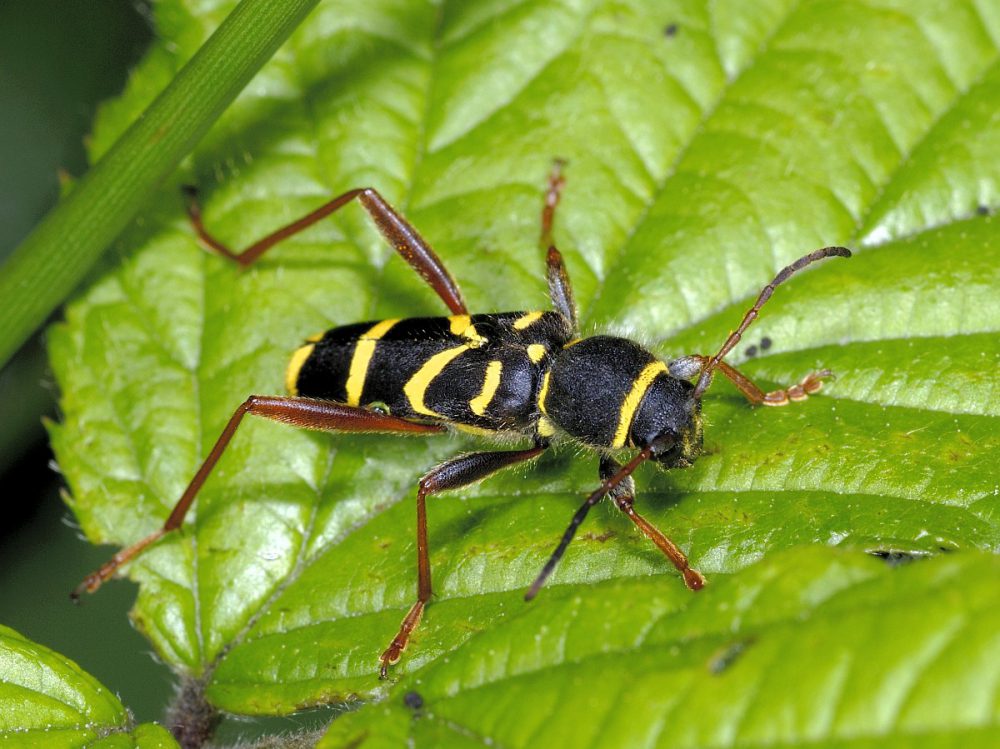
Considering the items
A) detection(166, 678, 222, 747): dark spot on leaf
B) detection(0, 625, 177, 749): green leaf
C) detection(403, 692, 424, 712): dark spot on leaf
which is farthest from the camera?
detection(166, 678, 222, 747): dark spot on leaf

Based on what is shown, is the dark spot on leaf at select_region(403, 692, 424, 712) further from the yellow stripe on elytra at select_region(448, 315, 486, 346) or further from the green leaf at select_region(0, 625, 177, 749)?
the yellow stripe on elytra at select_region(448, 315, 486, 346)

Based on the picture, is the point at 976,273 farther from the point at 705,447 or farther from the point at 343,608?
the point at 343,608

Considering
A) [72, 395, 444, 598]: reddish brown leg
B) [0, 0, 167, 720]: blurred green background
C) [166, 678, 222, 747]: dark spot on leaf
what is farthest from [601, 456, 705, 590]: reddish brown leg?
[0, 0, 167, 720]: blurred green background

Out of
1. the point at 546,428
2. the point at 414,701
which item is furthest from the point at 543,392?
the point at 414,701

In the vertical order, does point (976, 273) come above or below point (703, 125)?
below

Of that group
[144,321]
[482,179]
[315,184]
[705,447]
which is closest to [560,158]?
[482,179]

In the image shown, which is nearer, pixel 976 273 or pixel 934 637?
pixel 934 637

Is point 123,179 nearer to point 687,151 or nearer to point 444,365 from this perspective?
point 444,365

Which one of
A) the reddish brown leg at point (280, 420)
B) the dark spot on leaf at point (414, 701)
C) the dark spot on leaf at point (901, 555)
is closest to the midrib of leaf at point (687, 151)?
the reddish brown leg at point (280, 420)
